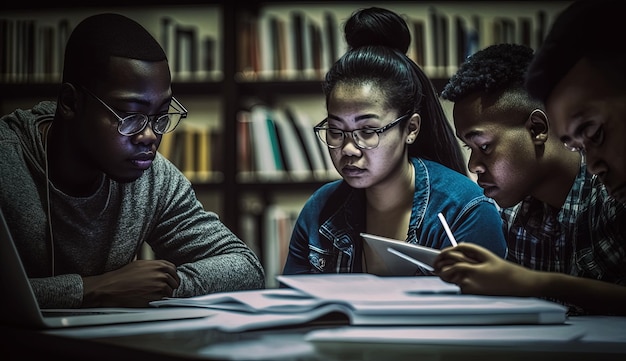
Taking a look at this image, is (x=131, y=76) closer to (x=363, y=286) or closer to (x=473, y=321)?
(x=363, y=286)

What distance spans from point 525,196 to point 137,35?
832 millimetres

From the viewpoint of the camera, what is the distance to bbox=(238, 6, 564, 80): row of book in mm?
1784

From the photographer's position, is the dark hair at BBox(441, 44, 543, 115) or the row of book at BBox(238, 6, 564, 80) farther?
the row of book at BBox(238, 6, 564, 80)

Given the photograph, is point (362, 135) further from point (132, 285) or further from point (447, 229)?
point (132, 285)

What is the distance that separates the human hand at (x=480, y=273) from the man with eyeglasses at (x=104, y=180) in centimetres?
48

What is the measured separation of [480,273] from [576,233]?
0.36 meters

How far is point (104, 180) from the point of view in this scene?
1.30 m

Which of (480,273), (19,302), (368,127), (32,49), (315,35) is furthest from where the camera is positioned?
(315,35)

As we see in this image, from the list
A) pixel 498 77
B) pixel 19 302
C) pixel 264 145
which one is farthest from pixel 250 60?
pixel 19 302

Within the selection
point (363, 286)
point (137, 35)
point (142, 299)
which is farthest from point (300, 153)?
point (363, 286)

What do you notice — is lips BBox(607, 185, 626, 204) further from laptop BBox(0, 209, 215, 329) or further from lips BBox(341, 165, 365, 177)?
laptop BBox(0, 209, 215, 329)

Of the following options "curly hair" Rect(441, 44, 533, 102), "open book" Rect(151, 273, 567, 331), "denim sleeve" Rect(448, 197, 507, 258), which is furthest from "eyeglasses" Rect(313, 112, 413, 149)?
"open book" Rect(151, 273, 567, 331)

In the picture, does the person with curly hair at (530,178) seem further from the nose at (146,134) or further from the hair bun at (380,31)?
the nose at (146,134)

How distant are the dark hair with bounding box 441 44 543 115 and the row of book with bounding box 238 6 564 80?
37 centimetres
